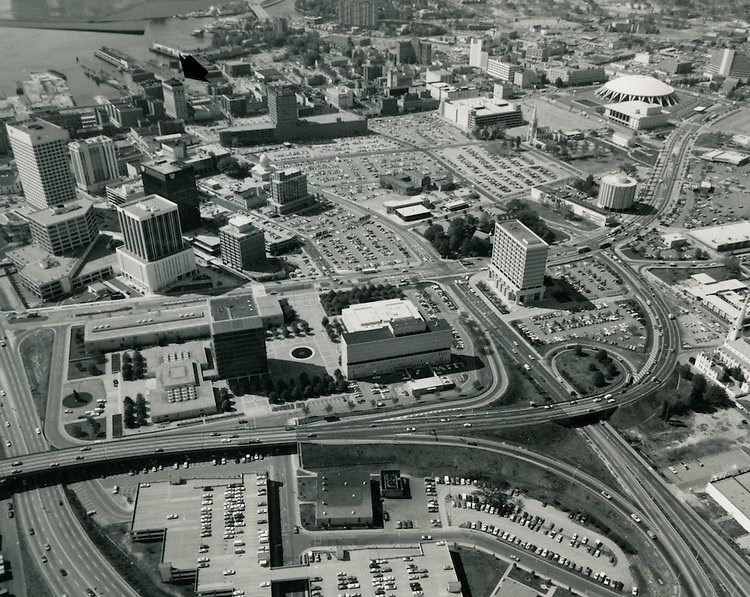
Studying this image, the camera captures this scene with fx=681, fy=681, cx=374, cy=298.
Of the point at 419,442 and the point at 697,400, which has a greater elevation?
the point at 697,400

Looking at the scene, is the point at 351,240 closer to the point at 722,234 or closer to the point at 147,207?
the point at 147,207

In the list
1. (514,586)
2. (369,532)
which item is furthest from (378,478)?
(514,586)

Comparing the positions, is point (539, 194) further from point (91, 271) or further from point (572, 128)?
point (91, 271)

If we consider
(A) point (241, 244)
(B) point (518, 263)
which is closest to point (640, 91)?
(B) point (518, 263)

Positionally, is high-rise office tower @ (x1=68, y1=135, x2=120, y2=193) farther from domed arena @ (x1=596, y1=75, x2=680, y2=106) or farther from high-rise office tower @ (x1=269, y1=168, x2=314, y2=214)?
domed arena @ (x1=596, y1=75, x2=680, y2=106)

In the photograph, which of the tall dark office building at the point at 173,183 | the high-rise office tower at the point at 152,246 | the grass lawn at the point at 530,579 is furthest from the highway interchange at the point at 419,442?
the tall dark office building at the point at 173,183
